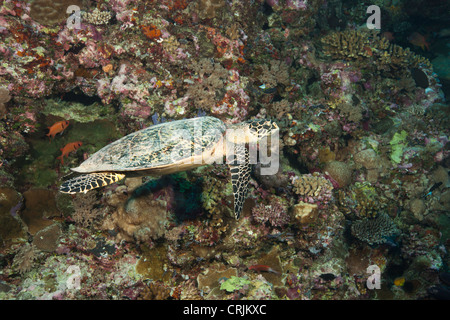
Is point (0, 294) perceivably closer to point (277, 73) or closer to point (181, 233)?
point (181, 233)

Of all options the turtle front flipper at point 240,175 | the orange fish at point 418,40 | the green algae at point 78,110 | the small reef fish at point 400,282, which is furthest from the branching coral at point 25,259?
the orange fish at point 418,40

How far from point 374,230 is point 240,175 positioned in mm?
4190

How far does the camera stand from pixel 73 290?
4629mm

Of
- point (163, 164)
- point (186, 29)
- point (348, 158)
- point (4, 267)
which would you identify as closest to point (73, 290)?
point (4, 267)

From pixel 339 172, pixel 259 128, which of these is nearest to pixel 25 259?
pixel 259 128

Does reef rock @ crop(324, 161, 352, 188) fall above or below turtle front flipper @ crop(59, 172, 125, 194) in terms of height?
below

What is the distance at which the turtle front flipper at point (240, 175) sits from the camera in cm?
450

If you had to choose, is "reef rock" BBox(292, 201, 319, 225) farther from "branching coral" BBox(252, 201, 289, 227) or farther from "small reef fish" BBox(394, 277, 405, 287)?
"small reef fish" BBox(394, 277, 405, 287)

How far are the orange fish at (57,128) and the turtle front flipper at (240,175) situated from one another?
442 cm

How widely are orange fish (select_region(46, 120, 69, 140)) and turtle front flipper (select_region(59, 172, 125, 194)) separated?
229 centimetres

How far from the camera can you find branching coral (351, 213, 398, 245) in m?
5.84

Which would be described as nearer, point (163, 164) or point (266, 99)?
point (163, 164)

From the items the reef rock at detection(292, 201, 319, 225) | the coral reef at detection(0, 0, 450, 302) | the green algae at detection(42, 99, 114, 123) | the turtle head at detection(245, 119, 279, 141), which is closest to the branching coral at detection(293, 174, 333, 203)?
the coral reef at detection(0, 0, 450, 302)
